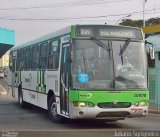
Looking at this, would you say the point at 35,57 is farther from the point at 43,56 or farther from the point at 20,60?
the point at 20,60

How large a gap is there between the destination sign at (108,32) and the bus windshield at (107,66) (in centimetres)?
20

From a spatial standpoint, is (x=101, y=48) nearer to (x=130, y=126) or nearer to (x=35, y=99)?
(x=130, y=126)

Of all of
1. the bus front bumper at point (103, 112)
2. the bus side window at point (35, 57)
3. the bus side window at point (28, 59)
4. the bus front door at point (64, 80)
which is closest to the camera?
the bus front bumper at point (103, 112)

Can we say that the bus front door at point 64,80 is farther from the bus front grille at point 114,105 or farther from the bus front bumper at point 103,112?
the bus front grille at point 114,105

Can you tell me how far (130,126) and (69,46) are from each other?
3.17 m

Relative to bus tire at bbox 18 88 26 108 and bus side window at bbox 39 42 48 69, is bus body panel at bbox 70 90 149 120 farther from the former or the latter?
bus tire at bbox 18 88 26 108

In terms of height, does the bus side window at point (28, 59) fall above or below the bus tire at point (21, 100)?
above

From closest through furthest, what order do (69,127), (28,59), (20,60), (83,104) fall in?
(83,104) → (69,127) → (28,59) → (20,60)

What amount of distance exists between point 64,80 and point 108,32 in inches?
77.2

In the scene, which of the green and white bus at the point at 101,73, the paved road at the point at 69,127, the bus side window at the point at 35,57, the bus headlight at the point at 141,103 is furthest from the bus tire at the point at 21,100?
the bus headlight at the point at 141,103

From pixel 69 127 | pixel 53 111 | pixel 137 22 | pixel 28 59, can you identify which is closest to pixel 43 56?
pixel 53 111

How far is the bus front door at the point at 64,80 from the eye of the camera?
13492mm

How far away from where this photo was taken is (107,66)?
13297 millimetres

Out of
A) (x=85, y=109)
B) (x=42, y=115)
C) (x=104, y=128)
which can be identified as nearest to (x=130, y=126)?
(x=104, y=128)
